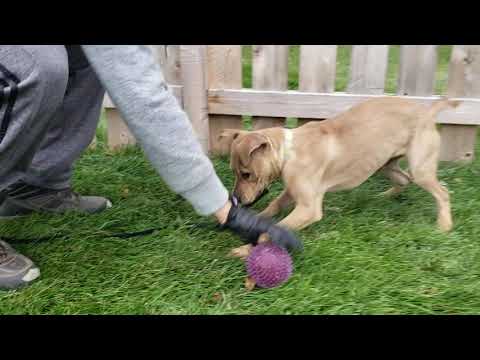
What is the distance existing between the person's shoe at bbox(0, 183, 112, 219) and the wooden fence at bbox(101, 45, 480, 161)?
44.1 inches

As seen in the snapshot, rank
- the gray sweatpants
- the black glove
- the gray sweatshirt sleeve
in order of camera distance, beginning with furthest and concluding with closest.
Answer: the black glove → the gray sweatpants → the gray sweatshirt sleeve

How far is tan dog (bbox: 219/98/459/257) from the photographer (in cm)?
344

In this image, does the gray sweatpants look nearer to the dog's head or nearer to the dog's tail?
the dog's head

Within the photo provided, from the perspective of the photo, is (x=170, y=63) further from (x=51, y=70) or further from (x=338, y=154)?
(x=51, y=70)

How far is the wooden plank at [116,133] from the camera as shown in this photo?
15.7ft

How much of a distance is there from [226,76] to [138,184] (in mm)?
1171

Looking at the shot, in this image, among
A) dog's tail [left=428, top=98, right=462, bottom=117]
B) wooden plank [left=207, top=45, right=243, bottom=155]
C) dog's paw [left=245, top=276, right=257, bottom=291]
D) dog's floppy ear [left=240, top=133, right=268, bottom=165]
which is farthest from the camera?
wooden plank [left=207, top=45, right=243, bottom=155]

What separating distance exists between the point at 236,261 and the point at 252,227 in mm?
450

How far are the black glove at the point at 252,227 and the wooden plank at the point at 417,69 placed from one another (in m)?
2.07

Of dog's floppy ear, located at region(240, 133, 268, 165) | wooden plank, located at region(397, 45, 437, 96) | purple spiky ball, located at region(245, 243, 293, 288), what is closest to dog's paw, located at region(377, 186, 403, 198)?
wooden plank, located at region(397, 45, 437, 96)
